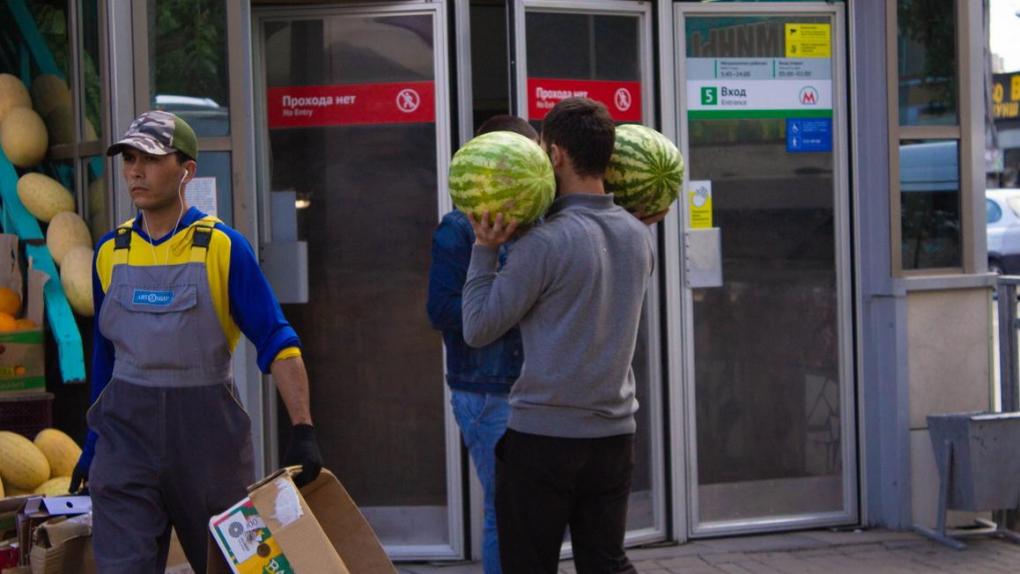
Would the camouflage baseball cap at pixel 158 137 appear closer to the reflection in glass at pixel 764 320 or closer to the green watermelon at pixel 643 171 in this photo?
the green watermelon at pixel 643 171

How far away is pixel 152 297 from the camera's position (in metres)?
3.83

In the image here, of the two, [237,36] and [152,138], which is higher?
[237,36]

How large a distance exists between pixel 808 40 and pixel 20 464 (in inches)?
157

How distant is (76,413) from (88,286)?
617mm

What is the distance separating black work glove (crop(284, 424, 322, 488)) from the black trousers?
0.50 m

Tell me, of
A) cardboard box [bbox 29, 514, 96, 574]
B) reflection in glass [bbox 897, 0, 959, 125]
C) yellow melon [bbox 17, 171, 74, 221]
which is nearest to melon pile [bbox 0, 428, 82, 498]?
yellow melon [bbox 17, 171, 74, 221]

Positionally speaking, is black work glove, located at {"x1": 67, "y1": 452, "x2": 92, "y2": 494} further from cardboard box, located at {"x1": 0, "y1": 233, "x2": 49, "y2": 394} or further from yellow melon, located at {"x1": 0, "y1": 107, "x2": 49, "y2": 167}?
yellow melon, located at {"x1": 0, "y1": 107, "x2": 49, "y2": 167}

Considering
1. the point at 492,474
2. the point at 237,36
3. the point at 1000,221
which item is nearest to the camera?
the point at 492,474

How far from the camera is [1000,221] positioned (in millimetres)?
21484

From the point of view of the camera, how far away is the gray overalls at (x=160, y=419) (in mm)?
3812

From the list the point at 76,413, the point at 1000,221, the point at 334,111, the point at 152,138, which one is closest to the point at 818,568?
the point at 334,111

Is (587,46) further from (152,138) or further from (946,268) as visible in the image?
(152,138)

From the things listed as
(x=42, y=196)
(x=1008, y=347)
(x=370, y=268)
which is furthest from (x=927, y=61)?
(x=42, y=196)

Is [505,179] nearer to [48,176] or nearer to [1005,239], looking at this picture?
[48,176]
